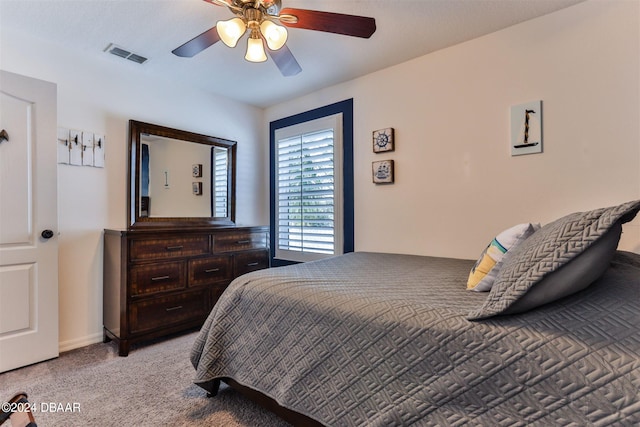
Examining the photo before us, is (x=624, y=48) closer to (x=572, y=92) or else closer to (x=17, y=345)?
(x=572, y=92)

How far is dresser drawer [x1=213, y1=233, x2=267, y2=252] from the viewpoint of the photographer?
296cm

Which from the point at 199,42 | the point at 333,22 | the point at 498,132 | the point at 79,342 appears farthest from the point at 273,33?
the point at 79,342

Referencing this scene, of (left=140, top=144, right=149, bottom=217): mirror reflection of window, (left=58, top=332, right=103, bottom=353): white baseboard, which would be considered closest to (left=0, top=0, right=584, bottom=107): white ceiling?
(left=140, top=144, right=149, bottom=217): mirror reflection of window

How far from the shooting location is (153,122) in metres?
3.00

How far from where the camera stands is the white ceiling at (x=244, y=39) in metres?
2.03

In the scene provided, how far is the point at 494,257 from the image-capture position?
1.49 metres

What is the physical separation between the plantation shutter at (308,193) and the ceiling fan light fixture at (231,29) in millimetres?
1684

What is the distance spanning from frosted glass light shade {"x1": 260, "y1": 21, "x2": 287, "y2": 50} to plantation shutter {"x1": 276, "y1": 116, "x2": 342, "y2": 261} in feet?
5.20

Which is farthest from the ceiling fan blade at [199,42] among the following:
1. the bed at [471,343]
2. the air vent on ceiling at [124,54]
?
the bed at [471,343]

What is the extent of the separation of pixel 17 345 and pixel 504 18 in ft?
13.5

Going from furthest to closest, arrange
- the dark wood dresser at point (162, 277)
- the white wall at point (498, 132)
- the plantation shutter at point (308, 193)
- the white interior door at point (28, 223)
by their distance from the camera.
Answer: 1. the plantation shutter at point (308, 193)
2. the dark wood dresser at point (162, 277)
3. the white interior door at point (28, 223)
4. the white wall at point (498, 132)

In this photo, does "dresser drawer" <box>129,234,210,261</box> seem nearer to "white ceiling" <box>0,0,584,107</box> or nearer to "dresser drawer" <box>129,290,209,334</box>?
"dresser drawer" <box>129,290,209,334</box>

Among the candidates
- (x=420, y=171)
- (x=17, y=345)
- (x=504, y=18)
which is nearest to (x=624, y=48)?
(x=504, y=18)

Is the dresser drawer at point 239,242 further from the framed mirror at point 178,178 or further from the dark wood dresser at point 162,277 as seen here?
the framed mirror at point 178,178
